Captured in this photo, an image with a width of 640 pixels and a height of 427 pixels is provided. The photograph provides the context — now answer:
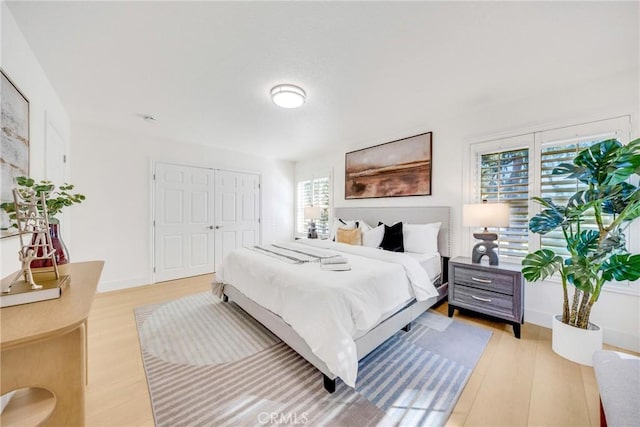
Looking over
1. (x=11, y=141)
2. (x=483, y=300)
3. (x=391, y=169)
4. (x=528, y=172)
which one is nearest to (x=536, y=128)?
(x=528, y=172)

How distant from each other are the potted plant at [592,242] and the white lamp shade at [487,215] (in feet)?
1.05

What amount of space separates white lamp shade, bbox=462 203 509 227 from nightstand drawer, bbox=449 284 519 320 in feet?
2.26

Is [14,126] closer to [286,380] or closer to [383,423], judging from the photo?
[286,380]

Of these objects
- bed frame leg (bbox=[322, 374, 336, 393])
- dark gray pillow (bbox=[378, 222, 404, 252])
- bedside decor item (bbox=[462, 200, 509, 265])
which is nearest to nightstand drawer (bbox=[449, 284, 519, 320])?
bedside decor item (bbox=[462, 200, 509, 265])

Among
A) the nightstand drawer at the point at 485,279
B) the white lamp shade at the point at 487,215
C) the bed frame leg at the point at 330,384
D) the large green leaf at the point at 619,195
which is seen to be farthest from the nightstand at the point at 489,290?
the bed frame leg at the point at 330,384

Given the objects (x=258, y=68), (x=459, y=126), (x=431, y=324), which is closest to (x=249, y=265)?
(x=258, y=68)

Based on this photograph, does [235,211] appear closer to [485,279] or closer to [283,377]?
[283,377]

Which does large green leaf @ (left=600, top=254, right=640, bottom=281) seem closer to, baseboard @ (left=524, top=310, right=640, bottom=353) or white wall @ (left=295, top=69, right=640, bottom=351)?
white wall @ (left=295, top=69, right=640, bottom=351)

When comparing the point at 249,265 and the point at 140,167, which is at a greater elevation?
the point at 140,167

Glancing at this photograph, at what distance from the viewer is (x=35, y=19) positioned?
1601 mm

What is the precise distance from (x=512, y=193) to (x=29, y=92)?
4.48 metres

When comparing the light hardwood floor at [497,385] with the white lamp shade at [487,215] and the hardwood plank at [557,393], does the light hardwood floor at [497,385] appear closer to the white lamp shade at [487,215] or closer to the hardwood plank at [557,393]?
the hardwood plank at [557,393]

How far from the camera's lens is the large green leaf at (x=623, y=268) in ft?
5.67

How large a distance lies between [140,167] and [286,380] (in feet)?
12.7
